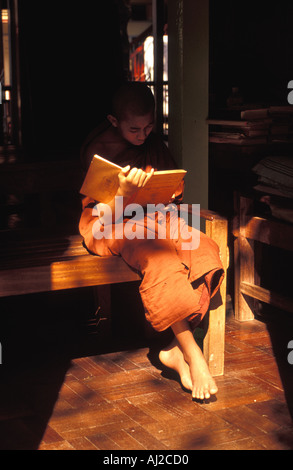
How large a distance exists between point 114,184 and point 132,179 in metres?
0.15

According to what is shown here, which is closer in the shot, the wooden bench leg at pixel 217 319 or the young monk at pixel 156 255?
the young monk at pixel 156 255

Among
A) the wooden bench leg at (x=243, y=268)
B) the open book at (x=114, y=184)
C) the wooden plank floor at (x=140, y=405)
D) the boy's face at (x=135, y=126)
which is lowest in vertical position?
the wooden plank floor at (x=140, y=405)

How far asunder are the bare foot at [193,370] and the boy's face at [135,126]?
3.58ft

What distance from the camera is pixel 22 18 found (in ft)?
17.3

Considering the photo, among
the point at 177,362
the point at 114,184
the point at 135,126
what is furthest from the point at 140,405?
the point at 135,126

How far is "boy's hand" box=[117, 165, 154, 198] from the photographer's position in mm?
3232

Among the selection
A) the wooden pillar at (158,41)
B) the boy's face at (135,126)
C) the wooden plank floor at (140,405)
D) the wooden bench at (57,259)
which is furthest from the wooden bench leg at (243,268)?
the wooden pillar at (158,41)

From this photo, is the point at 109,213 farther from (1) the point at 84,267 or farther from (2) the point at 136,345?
(2) the point at 136,345

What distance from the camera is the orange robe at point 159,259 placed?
124 inches

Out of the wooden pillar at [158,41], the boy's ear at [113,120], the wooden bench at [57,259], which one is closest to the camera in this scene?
the wooden bench at [57,259]

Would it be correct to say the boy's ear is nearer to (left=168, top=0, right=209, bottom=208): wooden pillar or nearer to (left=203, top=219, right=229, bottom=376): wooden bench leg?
(left=203, top=219, right=229, bottom=376): wooden bench leg

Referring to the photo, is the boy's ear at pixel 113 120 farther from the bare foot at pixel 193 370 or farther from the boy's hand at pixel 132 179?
the bare foot at pixel 193 370

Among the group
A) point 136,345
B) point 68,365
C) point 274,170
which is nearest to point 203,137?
point 274,170

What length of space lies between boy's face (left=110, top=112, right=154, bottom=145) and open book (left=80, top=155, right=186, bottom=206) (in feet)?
1.03
